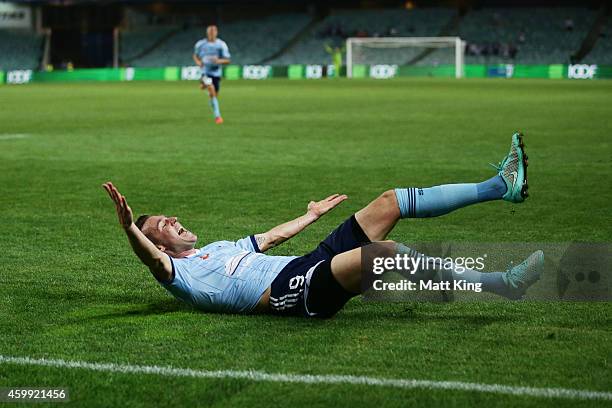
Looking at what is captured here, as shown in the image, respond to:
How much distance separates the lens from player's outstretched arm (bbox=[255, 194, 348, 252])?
670 cm

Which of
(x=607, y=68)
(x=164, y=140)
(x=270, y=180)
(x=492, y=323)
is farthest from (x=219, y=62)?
(x=607, y=68)

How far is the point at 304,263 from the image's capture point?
19.5ft

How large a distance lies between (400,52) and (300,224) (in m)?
55.3

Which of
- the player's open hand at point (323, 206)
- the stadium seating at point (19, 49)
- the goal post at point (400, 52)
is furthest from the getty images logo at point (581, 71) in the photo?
the player's open hand at point (323, 206)

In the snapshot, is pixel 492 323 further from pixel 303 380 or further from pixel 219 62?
pixel 219 62

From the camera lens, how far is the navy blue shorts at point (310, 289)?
571 centimetres

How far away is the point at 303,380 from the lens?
15.7 feet

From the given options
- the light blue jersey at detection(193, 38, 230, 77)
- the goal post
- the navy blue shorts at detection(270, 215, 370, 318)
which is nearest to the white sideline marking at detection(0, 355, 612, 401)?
the navy blue shorts at detection(270, 215, 370, 318)

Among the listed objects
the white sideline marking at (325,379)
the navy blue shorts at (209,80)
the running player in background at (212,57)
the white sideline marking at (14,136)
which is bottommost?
the white sideline marking at (325,379)

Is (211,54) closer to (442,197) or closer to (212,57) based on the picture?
(212,57)

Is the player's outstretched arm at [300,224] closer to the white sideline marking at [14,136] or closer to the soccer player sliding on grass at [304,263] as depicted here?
the soccer player sliding on grass at [304,263]

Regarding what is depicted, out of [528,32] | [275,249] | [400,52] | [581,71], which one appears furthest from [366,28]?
[275,249]

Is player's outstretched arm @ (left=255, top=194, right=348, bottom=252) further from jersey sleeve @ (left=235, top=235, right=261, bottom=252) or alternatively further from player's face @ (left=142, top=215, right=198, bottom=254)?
player's face @ (left=142, top=215, right=198, bottom=254)

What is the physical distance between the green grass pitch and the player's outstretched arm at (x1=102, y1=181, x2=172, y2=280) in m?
0.30
